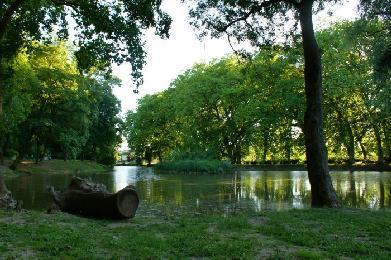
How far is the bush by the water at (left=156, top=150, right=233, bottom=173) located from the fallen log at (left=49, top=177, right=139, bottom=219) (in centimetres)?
3022

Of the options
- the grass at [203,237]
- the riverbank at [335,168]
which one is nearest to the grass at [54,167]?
the riverbank at [335,168]

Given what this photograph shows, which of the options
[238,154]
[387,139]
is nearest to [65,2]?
[387,139]

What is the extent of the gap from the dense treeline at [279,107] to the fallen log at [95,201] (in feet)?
73.3

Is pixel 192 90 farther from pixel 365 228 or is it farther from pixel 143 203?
pixel 365 228

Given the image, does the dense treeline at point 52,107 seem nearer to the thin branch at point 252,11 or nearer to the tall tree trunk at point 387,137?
the thin branch at point 252,11

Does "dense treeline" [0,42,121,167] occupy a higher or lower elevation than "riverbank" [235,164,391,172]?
higher

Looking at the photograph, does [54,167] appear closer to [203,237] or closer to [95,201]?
[95,201]

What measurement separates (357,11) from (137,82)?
1025 cm

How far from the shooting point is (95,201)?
481 inches

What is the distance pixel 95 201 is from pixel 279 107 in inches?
1481

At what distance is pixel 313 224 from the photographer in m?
10.3

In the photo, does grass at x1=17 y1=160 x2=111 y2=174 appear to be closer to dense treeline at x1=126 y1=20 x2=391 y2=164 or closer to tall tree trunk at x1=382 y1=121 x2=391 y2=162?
dense treeline at x1=126 y1=20 x2=391 y2=164

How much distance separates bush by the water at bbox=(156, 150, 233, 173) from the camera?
4350 centimetres

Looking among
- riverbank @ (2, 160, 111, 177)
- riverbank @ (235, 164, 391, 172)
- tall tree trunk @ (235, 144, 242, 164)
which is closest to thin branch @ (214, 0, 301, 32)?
riverbank @ (2, 160, 111, 177)
